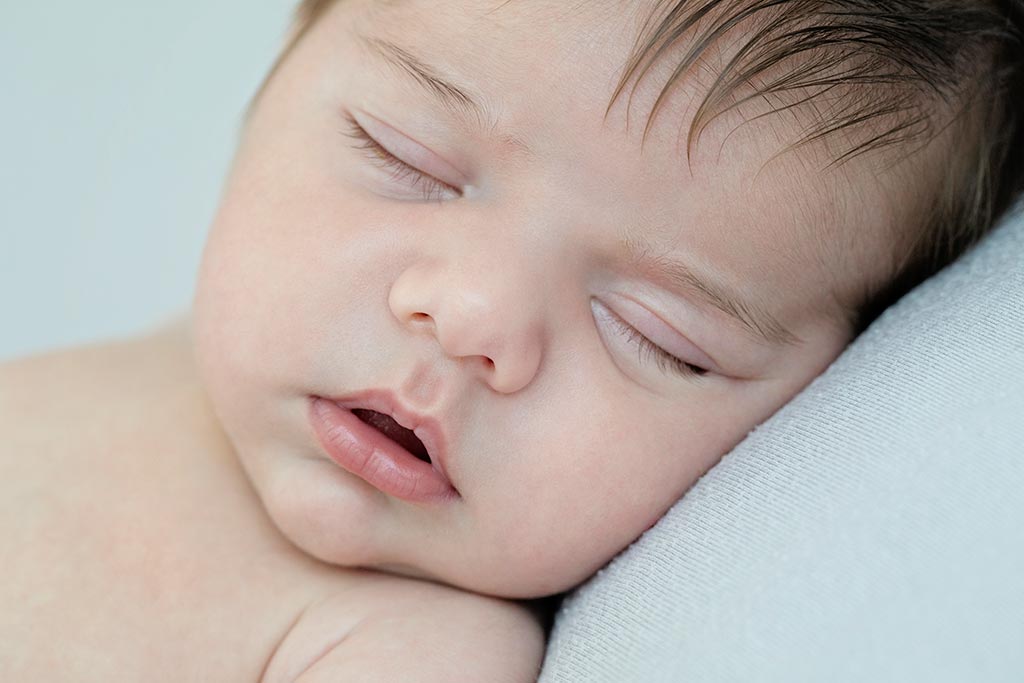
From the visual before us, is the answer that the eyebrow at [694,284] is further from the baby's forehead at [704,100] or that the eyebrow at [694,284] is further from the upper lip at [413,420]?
the upper lip at [413,420]

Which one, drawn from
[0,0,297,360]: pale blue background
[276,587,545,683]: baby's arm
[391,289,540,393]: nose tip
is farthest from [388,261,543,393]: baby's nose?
[0,0,297,360]: pale blue background

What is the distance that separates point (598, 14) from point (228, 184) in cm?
40

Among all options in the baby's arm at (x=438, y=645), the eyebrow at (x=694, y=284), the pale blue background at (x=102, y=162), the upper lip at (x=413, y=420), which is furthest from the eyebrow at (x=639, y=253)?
the pale blue background at (x=102, y=162)

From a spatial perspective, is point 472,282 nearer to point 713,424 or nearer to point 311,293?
point 311,293

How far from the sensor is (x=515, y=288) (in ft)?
2.82

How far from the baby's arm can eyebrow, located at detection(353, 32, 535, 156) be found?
397mm

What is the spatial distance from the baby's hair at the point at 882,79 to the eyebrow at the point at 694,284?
0.09 m

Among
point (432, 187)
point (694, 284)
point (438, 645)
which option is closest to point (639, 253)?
point (694, 284)

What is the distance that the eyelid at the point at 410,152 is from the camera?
36.0 inches

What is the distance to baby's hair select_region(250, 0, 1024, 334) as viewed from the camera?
0.85m

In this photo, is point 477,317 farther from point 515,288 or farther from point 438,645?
point 438,645

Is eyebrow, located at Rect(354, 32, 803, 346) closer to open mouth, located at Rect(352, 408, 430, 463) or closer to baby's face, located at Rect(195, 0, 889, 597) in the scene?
baby's face, located at Rect(195, 0, 889, 597)

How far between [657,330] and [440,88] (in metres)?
0.27

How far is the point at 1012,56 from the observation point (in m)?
0.99
